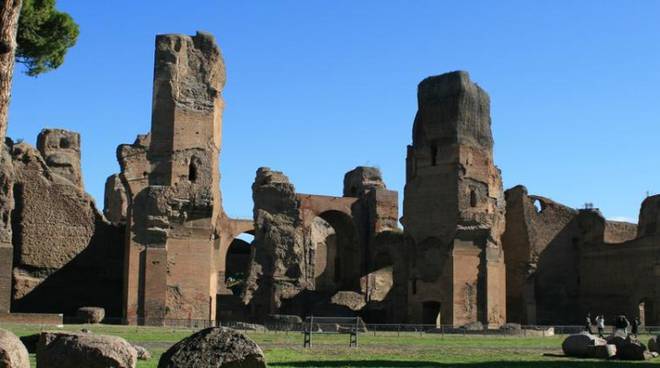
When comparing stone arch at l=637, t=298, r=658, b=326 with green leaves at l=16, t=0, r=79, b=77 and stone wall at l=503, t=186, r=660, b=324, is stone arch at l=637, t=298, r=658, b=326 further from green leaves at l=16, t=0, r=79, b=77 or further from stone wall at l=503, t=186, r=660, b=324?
green leaves at l=16, t=0, r=79, b=77

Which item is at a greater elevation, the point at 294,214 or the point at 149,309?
the point at 294,214

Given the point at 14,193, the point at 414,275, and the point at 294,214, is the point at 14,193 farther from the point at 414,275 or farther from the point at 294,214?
the point at 414,275

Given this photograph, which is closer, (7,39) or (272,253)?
(7,39)

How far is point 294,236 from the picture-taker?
3544 cm

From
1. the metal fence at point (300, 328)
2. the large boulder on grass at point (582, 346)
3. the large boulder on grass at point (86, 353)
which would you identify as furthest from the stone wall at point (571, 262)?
the large boulder on grass at point (86, 353)

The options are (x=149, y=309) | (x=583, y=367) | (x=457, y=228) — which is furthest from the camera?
(x=457, y=228)

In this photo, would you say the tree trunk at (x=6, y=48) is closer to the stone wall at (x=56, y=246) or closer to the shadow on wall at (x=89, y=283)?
the stone wall at (x=56, y=246)

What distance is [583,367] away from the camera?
1257 centimetres

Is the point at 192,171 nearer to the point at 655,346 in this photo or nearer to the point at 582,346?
the point at 582,346

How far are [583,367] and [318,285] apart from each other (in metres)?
31.5

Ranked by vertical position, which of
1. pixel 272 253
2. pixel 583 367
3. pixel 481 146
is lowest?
pixel 583 367

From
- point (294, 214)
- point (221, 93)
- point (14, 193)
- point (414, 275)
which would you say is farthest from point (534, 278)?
point (14, 193)

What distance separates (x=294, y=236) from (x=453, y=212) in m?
6.80

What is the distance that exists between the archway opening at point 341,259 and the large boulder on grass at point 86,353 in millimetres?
29429
